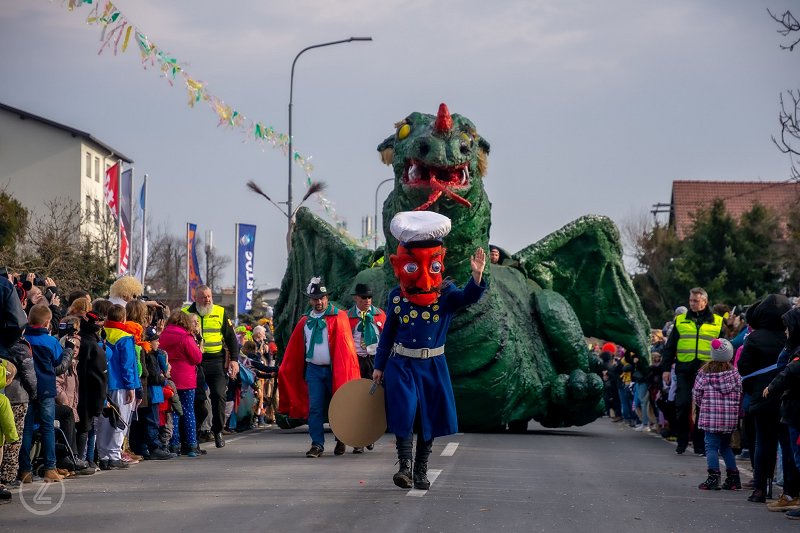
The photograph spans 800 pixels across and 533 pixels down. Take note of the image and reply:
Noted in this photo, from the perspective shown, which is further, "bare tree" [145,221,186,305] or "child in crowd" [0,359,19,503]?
"bare tree" [145,221,186,305]

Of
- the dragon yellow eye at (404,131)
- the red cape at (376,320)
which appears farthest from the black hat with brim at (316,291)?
the dragon yellow eye at (404,131)

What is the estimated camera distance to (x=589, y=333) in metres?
20.5

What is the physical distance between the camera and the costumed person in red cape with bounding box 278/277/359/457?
1451cm

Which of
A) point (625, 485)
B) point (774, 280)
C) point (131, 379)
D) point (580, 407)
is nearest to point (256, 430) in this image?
point (580, 407)

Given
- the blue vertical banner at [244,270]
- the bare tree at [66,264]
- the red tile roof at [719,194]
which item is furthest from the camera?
the red tile roof at [719,194]

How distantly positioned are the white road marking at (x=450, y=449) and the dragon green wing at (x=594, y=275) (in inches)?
180

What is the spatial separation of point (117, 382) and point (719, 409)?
573cm

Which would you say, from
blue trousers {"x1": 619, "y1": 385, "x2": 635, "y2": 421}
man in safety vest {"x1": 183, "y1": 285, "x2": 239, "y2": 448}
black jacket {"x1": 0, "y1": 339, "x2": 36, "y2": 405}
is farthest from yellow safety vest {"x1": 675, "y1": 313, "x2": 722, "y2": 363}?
blue trousers {"x1": 619, "y1": 385, "x2": 635, "y2": 421}

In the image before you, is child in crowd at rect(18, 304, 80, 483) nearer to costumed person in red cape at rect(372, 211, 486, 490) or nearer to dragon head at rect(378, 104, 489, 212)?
costumed person in red cape at rect(372, 211, 486, 490)

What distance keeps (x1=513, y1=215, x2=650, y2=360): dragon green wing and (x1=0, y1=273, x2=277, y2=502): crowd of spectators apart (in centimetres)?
572

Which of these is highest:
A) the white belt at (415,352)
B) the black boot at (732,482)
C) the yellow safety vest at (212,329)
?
the yellow safety vest at (212,329)

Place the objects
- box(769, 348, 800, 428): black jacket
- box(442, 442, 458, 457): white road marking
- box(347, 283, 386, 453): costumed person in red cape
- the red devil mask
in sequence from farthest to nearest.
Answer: box(347, 283, 386, 453): costumed person in red cape → box(442, 442, 458, 457): white road marking → the red devil mask → box(769, 348, 800, 428): black jacket

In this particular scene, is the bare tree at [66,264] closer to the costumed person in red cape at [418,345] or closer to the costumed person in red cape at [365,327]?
the costumed person in red cape at [365,327]

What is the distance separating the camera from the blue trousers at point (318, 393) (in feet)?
46.8
